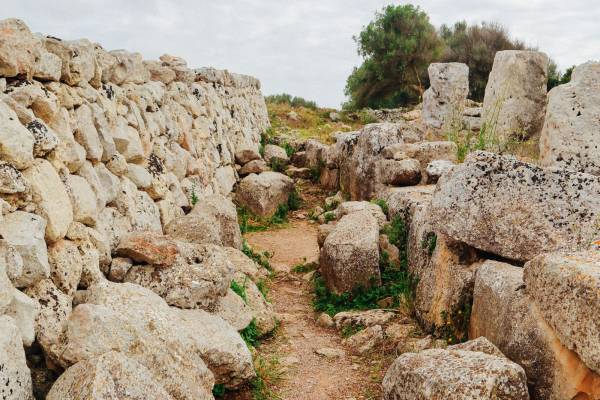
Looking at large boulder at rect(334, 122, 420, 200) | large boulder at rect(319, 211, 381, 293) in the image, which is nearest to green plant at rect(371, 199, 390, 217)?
large boulder at rect(319, 211, 381, 293)

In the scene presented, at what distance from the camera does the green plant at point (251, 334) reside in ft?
21.1

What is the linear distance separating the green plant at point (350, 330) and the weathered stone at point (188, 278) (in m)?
1.48

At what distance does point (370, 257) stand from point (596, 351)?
4.08 m

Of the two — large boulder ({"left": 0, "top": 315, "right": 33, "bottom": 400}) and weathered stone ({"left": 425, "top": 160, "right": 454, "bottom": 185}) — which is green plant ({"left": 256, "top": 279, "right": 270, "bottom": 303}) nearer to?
weathered stone ({"left": 425, "top": 160, "right": 454, "bottom": 185})

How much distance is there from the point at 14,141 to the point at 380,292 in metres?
4.68

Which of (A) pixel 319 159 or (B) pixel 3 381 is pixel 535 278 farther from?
(A) pixel 319 159

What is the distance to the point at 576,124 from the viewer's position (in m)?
6.93

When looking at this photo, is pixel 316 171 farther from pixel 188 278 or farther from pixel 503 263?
pixel 503 263

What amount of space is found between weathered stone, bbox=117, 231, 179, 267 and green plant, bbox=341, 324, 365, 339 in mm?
2140

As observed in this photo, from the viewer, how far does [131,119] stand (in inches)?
318

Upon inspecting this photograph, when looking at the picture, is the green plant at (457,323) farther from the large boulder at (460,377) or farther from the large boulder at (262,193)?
the large boulder at (262,193)

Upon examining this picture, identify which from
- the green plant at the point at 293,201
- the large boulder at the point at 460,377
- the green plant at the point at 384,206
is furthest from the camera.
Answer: the green plant at the point at 293,201

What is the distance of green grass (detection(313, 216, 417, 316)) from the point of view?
7.41 m

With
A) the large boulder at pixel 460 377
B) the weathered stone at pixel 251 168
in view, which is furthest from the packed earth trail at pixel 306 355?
the weathered stone at pixel 251 168
